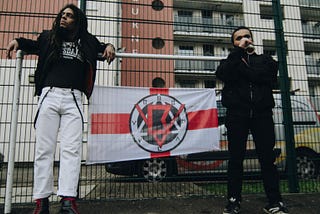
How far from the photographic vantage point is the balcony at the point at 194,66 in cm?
322

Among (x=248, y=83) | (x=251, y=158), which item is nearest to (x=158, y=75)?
(x=248, y=83)

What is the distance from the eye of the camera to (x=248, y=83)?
7.54ft

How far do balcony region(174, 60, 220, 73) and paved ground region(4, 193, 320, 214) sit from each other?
5.30 feet

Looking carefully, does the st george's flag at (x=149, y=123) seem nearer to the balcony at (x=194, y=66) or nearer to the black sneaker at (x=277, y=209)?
the balcony at (x=194, y=66)

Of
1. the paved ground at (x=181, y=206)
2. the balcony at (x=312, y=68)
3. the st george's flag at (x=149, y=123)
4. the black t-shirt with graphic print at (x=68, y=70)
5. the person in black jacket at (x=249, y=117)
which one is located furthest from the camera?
the balcony at (x=312, y=68)

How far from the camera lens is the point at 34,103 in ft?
9.28

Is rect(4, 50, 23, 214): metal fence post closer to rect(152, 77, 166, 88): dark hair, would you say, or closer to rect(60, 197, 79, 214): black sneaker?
rect(60, 197, 79, 214): black sneaker

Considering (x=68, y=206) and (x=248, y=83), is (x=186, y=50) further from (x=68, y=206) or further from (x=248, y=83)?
(x=68, y=206)

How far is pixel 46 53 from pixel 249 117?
1.89 m

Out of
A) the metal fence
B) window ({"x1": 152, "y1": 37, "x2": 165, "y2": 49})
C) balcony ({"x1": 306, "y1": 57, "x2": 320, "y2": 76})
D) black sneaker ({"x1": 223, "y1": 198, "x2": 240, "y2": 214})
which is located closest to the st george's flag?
the metal fence

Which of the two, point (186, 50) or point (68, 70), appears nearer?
point (68, 70)

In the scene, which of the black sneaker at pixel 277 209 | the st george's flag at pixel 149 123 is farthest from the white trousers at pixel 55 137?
the black sneaker at pixel 277 209

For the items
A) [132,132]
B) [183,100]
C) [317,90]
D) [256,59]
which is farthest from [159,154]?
[317,90]

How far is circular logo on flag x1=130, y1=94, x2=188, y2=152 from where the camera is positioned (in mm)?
2926
